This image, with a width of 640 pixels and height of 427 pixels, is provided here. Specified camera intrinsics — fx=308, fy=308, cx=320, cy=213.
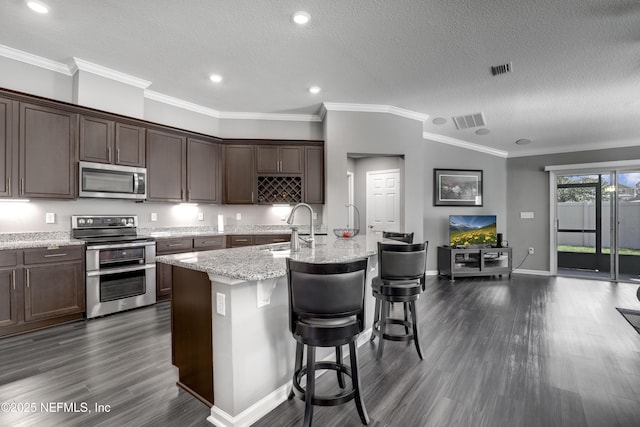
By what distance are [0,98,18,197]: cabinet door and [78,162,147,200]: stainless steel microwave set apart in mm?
566

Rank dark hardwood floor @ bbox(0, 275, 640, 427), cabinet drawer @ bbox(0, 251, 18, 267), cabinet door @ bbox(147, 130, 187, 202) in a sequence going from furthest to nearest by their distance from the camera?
cabinet door @ bbox(147, 130, 187, 202) < cabinet drawer @ bbox(0, 251, 18, 267) < dark hardwood floor @ bbox(0, 275, 640, 427)

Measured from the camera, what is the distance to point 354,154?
5.08m

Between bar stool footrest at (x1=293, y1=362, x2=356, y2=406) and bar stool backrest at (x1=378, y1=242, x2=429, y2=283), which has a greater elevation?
bar stool backrest at (x1=378, y1=242, x2=429, y2=283)

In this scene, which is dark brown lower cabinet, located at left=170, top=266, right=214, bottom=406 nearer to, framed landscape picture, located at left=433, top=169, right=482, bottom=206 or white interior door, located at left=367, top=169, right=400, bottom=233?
white interior door, located at left=367, top=169, right=400, bottom=233

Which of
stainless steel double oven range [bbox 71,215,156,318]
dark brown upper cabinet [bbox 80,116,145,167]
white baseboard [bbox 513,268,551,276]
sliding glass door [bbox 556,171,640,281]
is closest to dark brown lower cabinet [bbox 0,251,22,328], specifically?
stainless steel double oven range [bbox 71,215,156,318]

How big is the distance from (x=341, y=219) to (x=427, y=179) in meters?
2.39

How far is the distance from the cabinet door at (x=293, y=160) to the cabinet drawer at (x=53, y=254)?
118 inches

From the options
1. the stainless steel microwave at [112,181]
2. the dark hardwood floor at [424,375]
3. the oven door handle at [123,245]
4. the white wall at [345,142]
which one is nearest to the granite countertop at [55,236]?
the oven door handle at [123,245]

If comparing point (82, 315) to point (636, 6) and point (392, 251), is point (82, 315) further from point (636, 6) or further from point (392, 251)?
point (636, 6)

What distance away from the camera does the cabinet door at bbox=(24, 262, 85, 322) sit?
3068mm

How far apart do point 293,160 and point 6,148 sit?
345cm

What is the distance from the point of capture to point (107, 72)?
3865mm

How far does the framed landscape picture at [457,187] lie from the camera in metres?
6.36

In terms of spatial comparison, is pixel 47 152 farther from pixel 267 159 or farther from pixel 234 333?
pixel 234 333
